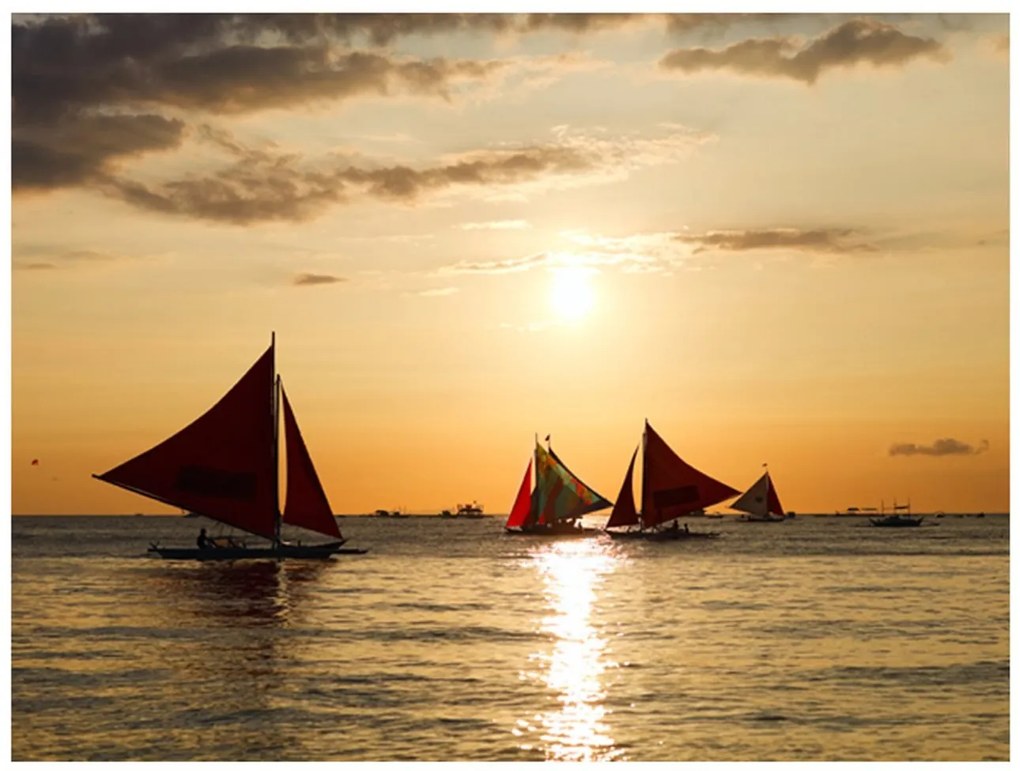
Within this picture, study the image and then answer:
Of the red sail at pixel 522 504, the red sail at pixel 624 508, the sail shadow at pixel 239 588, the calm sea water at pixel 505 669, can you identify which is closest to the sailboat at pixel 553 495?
the red sail at pixel 522 504

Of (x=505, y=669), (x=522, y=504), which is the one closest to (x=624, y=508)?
(x=522, y=504)

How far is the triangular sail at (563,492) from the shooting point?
131000mm

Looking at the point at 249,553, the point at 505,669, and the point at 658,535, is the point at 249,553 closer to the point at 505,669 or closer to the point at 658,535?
the point at 505,669

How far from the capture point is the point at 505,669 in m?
39.3

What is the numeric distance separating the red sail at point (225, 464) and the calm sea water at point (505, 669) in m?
3.81

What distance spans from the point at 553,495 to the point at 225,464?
222 feet

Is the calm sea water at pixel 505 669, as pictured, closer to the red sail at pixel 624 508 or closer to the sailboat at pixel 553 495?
the red sail at pixel 624 508

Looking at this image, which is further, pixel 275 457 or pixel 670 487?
pixel 670 487

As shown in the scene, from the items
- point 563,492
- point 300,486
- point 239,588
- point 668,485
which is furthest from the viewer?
point 563,492

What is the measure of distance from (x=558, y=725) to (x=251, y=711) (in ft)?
22.7

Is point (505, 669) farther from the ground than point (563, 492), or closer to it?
closer to it

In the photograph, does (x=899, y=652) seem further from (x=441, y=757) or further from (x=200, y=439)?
(x=200, y=439)

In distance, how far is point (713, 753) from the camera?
28.2m

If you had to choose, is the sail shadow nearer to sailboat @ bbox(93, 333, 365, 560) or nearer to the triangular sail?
sailboat @ bbox(93, 333, 365, 560)
